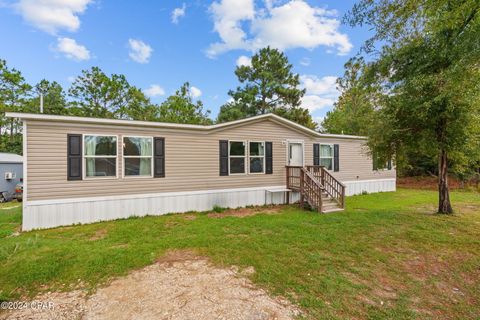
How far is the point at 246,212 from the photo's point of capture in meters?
8.03

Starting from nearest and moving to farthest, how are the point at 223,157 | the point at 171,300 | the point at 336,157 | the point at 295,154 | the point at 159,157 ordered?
1. the point at 171,300
2. the point at 159,157
3. the point at 223,157
4. the point at 295,154
5. the point at 336,157

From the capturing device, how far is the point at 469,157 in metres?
7.03

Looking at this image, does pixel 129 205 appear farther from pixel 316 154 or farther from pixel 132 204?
pixel 316 154

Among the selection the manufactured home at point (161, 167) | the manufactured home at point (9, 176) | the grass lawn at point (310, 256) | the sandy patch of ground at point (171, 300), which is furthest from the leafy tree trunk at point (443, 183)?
the manufactured home at point (9, 176)

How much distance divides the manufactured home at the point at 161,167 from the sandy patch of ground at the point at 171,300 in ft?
13.8

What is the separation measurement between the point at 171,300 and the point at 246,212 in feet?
17.5

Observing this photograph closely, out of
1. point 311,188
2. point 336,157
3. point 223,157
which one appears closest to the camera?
point 311,188

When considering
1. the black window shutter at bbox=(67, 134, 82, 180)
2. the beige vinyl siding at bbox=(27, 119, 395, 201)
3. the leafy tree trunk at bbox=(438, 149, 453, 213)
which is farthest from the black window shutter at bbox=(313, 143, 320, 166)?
the black window shutter at bbox=(67, 134, 82, 180)

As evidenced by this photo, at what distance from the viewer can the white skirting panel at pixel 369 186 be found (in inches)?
460

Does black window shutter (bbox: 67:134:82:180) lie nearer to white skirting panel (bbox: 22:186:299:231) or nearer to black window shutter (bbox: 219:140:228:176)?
white skirting panel (bbox: 22:186:299:231)

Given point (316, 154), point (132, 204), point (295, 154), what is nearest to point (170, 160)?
point (132, 204)

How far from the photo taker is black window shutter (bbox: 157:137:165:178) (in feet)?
24.7

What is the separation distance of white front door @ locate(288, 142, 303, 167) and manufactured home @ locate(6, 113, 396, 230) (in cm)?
4

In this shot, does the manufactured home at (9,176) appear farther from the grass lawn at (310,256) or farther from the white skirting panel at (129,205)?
the white skirting panel at (129,205)
